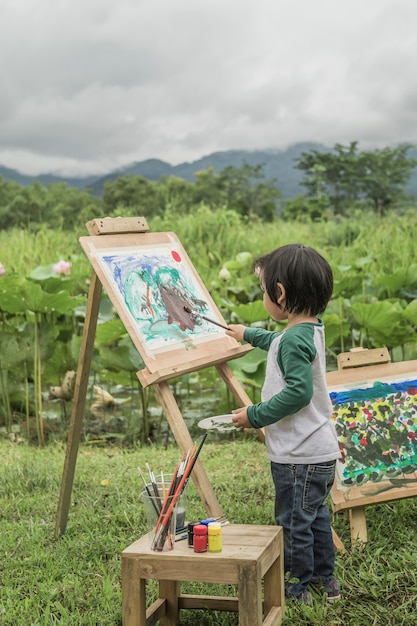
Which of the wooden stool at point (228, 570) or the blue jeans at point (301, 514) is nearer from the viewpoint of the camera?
the wooden stool at point (228, 570)

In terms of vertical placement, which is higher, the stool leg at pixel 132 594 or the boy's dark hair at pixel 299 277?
the boy's dark hair at pixel 299 277

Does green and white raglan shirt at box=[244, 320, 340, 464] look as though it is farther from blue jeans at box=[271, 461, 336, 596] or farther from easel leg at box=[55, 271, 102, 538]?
easel leg at box=[55, 271, 102, 538]

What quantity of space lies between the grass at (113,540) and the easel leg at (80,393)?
120 mm

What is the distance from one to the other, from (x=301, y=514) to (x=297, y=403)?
0.36 meters

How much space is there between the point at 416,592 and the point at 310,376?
2.74 feet

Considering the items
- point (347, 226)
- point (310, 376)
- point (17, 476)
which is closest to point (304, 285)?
point (310, 376)

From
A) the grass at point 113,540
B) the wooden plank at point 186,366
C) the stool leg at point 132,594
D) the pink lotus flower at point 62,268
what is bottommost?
the grass at point 113,540

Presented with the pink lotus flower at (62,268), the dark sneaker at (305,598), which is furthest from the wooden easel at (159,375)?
the pink lotus flower at (62,268)

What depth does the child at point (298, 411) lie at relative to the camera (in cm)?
237

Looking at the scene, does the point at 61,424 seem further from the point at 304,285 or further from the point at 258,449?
the point at 304,285

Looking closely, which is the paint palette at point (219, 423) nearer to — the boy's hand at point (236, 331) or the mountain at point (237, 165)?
the boy's hand at point (236, 331)

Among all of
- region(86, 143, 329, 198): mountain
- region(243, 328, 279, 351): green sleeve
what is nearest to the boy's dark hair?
region(243, 328, 279, 351): green sleeve

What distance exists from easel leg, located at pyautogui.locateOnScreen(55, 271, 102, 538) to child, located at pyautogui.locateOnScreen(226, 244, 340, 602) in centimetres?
78

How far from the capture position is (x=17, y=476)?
13.3ft
